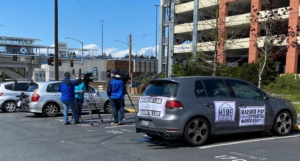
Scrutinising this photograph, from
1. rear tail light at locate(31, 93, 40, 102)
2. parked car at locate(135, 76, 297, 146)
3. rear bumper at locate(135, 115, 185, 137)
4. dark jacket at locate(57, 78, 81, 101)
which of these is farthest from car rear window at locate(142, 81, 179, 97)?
rear tail light at locate(31, 93, 40, 102)

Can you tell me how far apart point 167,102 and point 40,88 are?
8005 mm

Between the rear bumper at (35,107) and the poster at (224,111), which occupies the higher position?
the poster at (224,111)

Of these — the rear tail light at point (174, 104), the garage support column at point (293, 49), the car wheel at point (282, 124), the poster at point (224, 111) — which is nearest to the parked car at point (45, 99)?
the rear tail light at point (174, 104)

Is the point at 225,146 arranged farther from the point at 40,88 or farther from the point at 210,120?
the point at 40,88

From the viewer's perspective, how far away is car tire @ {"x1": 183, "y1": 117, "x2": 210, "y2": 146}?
7.20 meters

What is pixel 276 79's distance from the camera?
108 ft

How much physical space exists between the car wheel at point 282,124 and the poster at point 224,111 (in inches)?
57.0

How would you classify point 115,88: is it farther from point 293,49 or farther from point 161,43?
point 161,43

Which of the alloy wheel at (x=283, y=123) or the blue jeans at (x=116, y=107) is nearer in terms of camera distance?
the alloy wheel at (x=283, y=123)

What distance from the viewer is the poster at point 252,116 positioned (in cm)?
786

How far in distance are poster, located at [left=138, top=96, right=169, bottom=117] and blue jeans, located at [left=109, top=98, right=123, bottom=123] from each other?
2669 millimetres

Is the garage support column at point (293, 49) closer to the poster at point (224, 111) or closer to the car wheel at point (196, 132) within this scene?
the poster at point (224, 111)

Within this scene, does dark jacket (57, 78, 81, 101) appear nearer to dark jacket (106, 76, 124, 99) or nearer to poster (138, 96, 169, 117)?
dark jacket (106, 76, 124, 99)

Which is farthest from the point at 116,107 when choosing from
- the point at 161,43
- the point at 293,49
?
the point at 161,43
